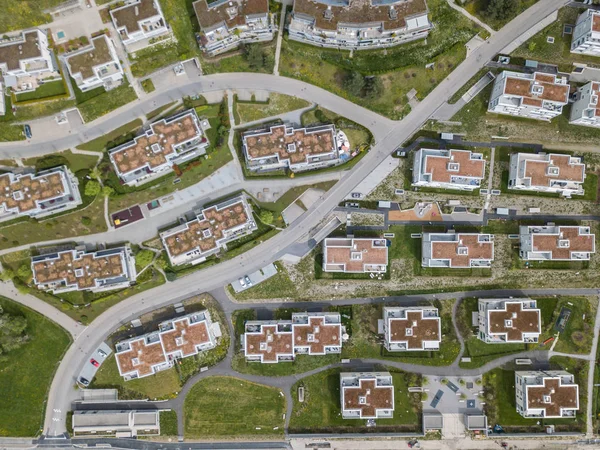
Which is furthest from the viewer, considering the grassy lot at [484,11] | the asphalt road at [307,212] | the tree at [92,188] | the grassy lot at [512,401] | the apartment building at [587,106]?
the grassy lot at [512,401]

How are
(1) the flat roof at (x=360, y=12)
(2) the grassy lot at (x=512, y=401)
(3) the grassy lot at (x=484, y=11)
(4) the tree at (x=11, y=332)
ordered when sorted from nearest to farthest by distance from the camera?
(1) the flat roof at (x=360, y=12)
(4) the tree at (x=11, y=332)
(3) the grassy lot at (x=484, y=11)
(2) the grassy lot at (x=512, y=401)

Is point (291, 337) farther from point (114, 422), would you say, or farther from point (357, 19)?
point (357, 19)

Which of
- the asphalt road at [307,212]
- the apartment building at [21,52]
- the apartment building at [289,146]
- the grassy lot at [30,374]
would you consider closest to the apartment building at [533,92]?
the asphalt road at [307,212]

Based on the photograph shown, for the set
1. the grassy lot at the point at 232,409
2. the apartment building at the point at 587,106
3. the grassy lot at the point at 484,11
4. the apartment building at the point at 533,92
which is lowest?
the grassy lot at the point at 232,409

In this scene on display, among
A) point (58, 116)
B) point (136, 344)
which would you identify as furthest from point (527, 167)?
point (58, 116)

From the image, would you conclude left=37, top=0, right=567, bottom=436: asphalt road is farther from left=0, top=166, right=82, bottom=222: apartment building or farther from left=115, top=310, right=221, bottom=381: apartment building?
left=0, top=166, right=82, bottom=222: apartment building

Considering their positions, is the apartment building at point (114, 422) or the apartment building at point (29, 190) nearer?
the apartment building at point (29, 190)

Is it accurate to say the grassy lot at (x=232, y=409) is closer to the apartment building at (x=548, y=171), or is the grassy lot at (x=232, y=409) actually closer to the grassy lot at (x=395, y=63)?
→ the grassy lot at (x=395, y=63)

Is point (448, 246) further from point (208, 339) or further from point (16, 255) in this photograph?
point (16, 255)
